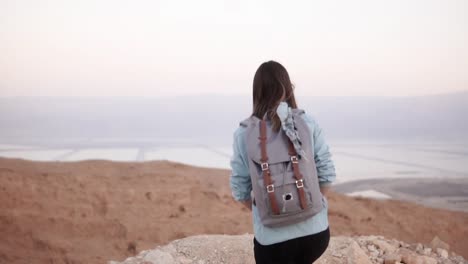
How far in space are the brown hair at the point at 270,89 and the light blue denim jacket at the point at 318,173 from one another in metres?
0.12

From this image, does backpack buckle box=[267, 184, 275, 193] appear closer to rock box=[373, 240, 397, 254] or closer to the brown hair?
the brown hair

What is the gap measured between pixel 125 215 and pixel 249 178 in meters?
7.23

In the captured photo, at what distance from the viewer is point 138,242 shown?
8.27 meters

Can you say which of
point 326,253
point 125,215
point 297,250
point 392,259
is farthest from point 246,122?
point 125,215

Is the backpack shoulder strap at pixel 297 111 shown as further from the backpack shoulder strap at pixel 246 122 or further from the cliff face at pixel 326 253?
the cliff face at pixel 326 253

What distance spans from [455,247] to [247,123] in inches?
322

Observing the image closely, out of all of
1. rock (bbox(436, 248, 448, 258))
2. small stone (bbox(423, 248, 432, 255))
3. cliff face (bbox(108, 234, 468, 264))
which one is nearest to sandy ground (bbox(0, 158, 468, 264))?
cliff face (bbox(108, 234, 468, 264))

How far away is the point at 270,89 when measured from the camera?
6.88 ft

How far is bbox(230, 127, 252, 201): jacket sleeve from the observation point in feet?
6.88

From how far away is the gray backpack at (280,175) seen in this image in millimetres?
1985

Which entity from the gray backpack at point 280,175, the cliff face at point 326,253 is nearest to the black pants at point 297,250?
the gray backpack at point 280,175

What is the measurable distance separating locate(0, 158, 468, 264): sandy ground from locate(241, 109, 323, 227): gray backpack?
20.7 ft

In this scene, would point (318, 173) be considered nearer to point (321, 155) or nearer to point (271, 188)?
point (321, 155)

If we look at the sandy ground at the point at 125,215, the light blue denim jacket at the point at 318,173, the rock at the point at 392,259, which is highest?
the light blue denim jacket at the point at 318,173
